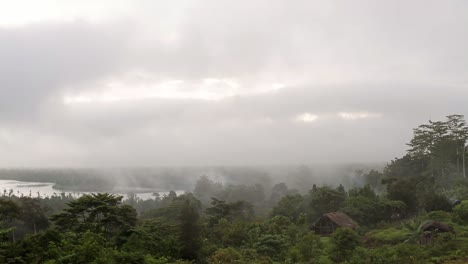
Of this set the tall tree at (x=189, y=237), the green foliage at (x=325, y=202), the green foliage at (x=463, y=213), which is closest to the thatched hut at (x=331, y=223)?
the green foliage at (x=325, y=202)

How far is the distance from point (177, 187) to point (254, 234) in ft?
545

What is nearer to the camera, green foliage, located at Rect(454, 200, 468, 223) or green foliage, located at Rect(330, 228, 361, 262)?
green foliage, located at Rect(330, 228, 361, 262)

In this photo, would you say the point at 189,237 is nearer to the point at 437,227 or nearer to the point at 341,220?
the point at 437,227

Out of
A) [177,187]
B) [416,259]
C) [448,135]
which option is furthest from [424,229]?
[177,187]

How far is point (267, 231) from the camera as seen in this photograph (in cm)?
3719

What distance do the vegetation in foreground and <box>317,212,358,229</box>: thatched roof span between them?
1411 mm

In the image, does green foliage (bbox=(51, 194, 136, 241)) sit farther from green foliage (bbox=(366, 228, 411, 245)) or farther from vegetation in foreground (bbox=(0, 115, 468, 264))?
green foliage (bbox=(366, 228, 411, 245))

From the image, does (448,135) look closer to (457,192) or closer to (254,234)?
(457,192)

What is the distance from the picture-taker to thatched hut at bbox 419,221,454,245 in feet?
121

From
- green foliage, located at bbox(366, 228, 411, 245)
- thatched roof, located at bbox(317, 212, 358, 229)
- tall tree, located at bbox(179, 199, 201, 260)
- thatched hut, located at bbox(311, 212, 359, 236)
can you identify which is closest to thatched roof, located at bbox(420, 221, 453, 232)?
green foliage, located at bbox(366, 228, 411, 245)

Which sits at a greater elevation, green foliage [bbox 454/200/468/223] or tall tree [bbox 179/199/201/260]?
tall tree [bbox 179/199/201/260]

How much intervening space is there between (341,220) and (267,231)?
16425mm

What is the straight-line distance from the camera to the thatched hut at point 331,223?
4914 cm

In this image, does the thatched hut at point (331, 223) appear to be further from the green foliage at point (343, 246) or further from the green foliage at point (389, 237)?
the green foliage at point (343, 246)
